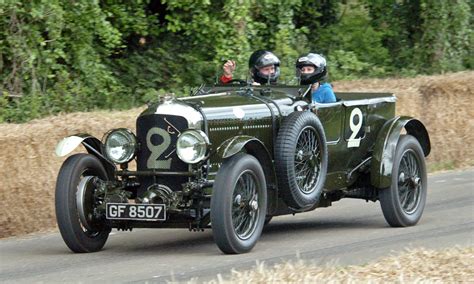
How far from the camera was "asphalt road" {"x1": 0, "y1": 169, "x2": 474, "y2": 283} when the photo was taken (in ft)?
28.1

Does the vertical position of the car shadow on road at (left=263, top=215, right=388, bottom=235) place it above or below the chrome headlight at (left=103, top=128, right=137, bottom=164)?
below

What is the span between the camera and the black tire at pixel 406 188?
10867 mm

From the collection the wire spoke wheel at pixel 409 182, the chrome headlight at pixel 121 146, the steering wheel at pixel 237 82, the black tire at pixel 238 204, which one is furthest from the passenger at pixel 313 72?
the chrome headlight at pixel 121 146

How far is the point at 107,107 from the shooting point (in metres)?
16.8

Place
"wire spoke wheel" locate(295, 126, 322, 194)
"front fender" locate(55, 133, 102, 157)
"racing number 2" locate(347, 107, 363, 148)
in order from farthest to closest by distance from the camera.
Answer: "racing number 2" locate(347, 107, 363, 148)
"wire spoke wheel" locate(295, 126, 322, 194)
"front fender" locate(55, 133, 102, 157)

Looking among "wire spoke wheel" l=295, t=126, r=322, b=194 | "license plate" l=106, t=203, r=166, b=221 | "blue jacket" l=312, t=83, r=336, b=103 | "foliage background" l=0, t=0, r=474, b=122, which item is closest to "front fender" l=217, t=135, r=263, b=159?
"license plate" l=106, t=203, r=166, b=221

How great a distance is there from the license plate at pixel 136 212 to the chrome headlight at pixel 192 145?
0.46 metres

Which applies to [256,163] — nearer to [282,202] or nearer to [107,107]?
[282,202]

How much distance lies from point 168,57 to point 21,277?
1026cm

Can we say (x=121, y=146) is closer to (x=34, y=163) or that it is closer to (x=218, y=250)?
(x=218, y=250)

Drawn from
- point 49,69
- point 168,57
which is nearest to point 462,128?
point 168,57

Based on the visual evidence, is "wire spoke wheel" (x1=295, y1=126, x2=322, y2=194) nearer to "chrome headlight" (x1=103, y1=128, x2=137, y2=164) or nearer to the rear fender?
"chrome headlight" (x1=103, y1=128, x2=137, y2=164)

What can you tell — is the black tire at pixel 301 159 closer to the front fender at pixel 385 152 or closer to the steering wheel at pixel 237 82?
the front fender at pixel 385 152

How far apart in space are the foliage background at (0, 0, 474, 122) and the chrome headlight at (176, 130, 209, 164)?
574 cm
